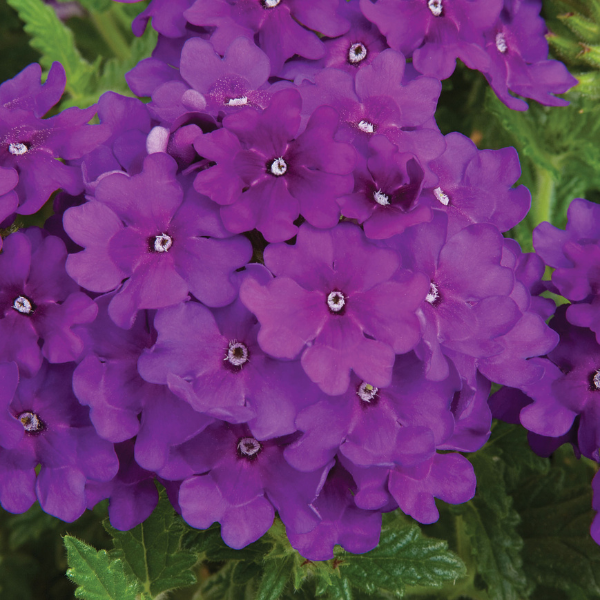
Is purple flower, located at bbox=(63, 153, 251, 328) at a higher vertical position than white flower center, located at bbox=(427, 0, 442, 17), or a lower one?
higher

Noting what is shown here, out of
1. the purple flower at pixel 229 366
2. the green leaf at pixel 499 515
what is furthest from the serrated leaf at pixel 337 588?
the purple flower at pixel 229 366

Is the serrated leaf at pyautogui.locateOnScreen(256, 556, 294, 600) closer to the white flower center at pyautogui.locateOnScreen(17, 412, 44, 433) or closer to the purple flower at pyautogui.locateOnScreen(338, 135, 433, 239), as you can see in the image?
the white flower center at pyautogui.locateOnScreen(17, 412, 44, 433)

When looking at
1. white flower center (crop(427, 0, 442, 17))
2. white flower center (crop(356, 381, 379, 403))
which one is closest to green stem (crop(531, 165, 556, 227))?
white flower center (crop(427, 0, 442, 17))

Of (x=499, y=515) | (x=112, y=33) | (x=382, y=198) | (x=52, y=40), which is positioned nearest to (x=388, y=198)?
(x=382, y=198)

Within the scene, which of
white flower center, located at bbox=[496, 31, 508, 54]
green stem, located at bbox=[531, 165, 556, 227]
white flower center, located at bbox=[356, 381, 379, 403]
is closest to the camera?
white flower center, located at bbox=[356, 381, 379, 403]

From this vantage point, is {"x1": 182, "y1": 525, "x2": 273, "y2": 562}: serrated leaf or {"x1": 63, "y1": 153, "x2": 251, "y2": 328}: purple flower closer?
{"x1": 63, "y1": 153, "x2": 251, "y2": 328}: purple flower

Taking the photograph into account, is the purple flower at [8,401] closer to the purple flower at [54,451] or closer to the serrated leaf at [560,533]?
the purple flower at [54,451]
